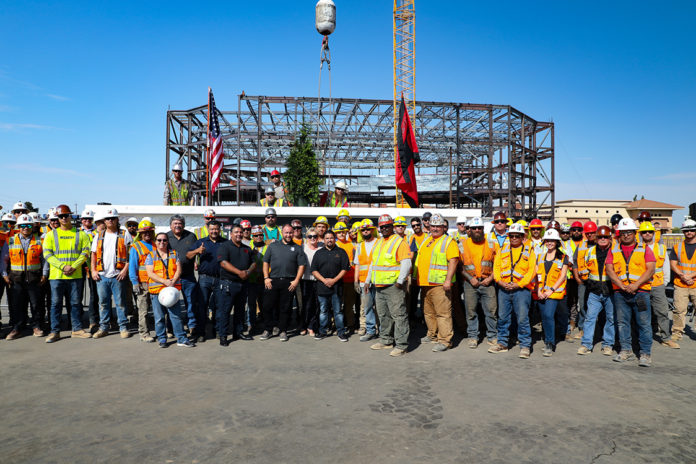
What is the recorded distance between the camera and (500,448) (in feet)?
10.8

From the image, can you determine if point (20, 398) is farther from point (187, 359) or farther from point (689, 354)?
point (689, 354)

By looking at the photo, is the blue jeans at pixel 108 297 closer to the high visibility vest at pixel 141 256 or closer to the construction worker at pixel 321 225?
the high visibility vest at pixel 141 256

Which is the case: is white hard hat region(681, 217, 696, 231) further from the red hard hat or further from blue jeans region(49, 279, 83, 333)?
blue jeans region(49, 279, 83, 333)

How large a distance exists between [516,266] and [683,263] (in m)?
2.98

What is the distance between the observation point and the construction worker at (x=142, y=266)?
20.9 feet

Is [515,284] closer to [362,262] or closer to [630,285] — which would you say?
[630,285]

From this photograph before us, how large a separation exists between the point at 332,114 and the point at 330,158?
5908 millimetres

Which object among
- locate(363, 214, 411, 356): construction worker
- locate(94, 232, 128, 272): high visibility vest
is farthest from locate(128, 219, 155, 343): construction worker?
locate(363, 214, 411, 356): construction worker

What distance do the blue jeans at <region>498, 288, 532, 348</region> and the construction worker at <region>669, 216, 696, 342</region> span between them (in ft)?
8.85

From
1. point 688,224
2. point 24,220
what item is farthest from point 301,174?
point 688,224

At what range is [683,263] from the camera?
266 inches

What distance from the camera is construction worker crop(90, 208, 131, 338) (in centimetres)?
683

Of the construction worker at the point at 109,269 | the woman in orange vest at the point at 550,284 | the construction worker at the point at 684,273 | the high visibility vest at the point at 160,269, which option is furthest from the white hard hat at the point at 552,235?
the construction worker at the point at 109,269

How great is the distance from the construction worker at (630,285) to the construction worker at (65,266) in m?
7.90
